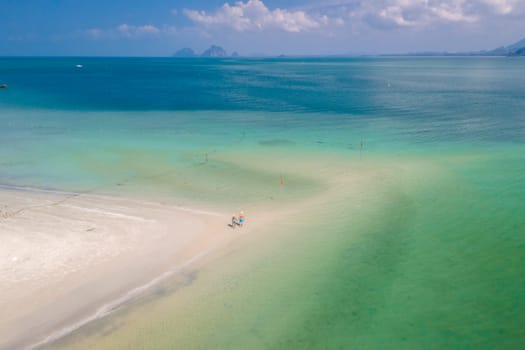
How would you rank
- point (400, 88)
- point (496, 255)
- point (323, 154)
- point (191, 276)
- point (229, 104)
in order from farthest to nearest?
point (400, 88) < point (229, 104) < point (323, 154) < point (496, 255) < point (191, 276)

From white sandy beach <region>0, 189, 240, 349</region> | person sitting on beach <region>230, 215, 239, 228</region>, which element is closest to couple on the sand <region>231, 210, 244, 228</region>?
person sitting on beach <region>230, 215, 239, 228</region>

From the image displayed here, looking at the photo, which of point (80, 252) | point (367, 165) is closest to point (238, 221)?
point (80, 252)

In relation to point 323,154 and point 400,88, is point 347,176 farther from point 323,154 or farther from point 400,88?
point 400,88

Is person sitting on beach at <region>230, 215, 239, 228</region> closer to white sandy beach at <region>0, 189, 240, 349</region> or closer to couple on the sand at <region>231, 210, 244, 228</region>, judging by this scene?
couple on the sand at <region>231, 210, 244, 228</region>

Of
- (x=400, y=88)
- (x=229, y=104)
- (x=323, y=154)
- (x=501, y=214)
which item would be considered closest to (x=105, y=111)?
(x=229, y=104)

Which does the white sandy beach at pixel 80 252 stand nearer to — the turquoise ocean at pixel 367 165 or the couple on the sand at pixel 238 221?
the couple on the sand at pixel 238 221

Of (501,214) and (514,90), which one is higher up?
(514,90)

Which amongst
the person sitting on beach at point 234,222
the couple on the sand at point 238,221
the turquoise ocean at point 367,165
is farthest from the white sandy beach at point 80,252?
the turquoise ocean at point 367,165

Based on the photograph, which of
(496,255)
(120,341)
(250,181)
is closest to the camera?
(120,341)

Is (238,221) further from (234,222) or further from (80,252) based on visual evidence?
(80,252)
